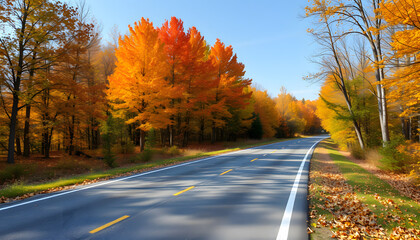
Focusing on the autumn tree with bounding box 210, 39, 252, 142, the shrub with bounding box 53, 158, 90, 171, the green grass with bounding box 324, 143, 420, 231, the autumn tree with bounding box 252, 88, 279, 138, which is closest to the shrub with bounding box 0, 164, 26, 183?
the shrub with bounding box 53, 158, 90, 171

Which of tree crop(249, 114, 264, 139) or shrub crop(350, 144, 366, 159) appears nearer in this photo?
shrub crop(350, 144, 366, 159)

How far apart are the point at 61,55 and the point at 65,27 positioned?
1820mm

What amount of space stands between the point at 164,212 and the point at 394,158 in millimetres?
12553

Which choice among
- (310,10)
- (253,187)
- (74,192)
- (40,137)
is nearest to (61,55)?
(40,137)

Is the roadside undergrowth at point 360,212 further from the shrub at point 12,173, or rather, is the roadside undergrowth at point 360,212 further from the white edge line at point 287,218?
the shrub at point 12,173

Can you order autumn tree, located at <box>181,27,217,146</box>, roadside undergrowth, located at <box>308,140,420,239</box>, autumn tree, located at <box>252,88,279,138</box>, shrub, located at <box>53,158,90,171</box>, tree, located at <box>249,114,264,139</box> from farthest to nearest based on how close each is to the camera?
autumn tree, located at <box>252,88,279,138</box>, tree, located at <box>249,114,264,139</box>, autumn tree, located at <box>181,27,217,146</box>, shrub, located at <box>53,158,90,171</box>, roadside undergrowth, located at <box>308,140,420,239</box>

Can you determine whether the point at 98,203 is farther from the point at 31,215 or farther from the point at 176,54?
the point at 176,54

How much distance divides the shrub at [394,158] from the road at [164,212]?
691cm

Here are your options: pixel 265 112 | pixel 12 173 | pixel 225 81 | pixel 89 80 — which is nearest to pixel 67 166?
pixel 12 173

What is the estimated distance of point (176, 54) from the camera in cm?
2111

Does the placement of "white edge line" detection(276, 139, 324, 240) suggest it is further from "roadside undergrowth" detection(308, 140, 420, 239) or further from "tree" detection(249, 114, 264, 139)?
"tree" detection(249, 114, 264, 139)

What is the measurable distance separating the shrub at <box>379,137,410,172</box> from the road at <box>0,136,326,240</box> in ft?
22.7

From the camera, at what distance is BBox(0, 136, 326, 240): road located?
158 inches

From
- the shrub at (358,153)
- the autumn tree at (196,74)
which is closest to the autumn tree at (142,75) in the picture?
the autumn tree at (196,74)
